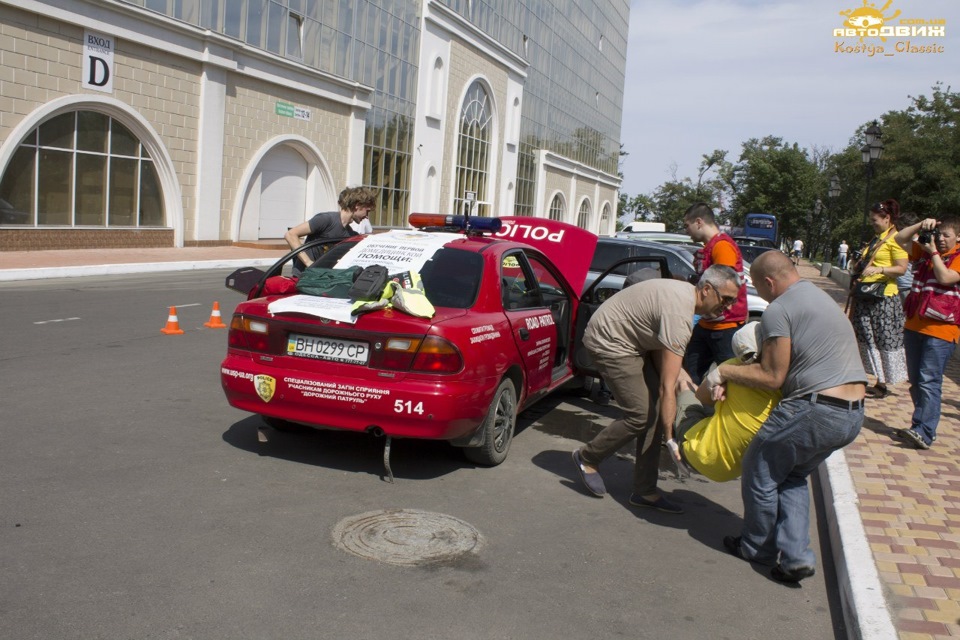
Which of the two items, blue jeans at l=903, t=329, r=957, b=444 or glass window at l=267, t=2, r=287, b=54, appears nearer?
blue jeans at l=903, t=329, r=957, b=444

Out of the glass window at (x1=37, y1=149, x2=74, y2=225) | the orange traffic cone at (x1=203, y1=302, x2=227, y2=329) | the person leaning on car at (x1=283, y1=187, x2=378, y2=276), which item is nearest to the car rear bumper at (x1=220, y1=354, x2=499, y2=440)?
the person leaning on car at (x1=283, y1=187, x2=378, y2=276)

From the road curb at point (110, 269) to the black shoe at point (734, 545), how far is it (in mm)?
14409

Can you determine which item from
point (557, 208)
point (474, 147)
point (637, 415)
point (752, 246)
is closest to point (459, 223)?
point (637, 415)

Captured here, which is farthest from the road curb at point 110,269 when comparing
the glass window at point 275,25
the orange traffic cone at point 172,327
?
the glass window at point 275,25

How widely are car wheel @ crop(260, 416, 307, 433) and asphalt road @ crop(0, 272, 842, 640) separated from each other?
0.16 ft

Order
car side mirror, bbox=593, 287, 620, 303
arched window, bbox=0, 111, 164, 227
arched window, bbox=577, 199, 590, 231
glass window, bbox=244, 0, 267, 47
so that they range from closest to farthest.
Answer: car side mirror, bbox=593, 287, 620, 303, arched window, bbox=0, 111, 164, 227, glass window, bbox=244, 0, 267, 47, arched window, bbox=577, 199, 590, 231

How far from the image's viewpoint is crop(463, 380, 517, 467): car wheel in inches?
224

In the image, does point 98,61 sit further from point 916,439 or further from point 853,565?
point 853,565

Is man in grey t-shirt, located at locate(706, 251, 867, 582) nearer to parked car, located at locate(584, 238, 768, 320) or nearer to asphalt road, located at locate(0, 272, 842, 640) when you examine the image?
asphalt road, located at locate(0, 272, 842, 640)

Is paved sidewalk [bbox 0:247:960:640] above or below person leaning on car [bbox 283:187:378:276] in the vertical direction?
below

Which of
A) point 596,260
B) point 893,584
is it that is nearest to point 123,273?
point 596,260

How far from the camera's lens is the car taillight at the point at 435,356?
5.19 metres

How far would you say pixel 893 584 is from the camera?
13.9 feet

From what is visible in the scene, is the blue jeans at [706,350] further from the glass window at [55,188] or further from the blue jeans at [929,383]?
the glass window at [55,188]
